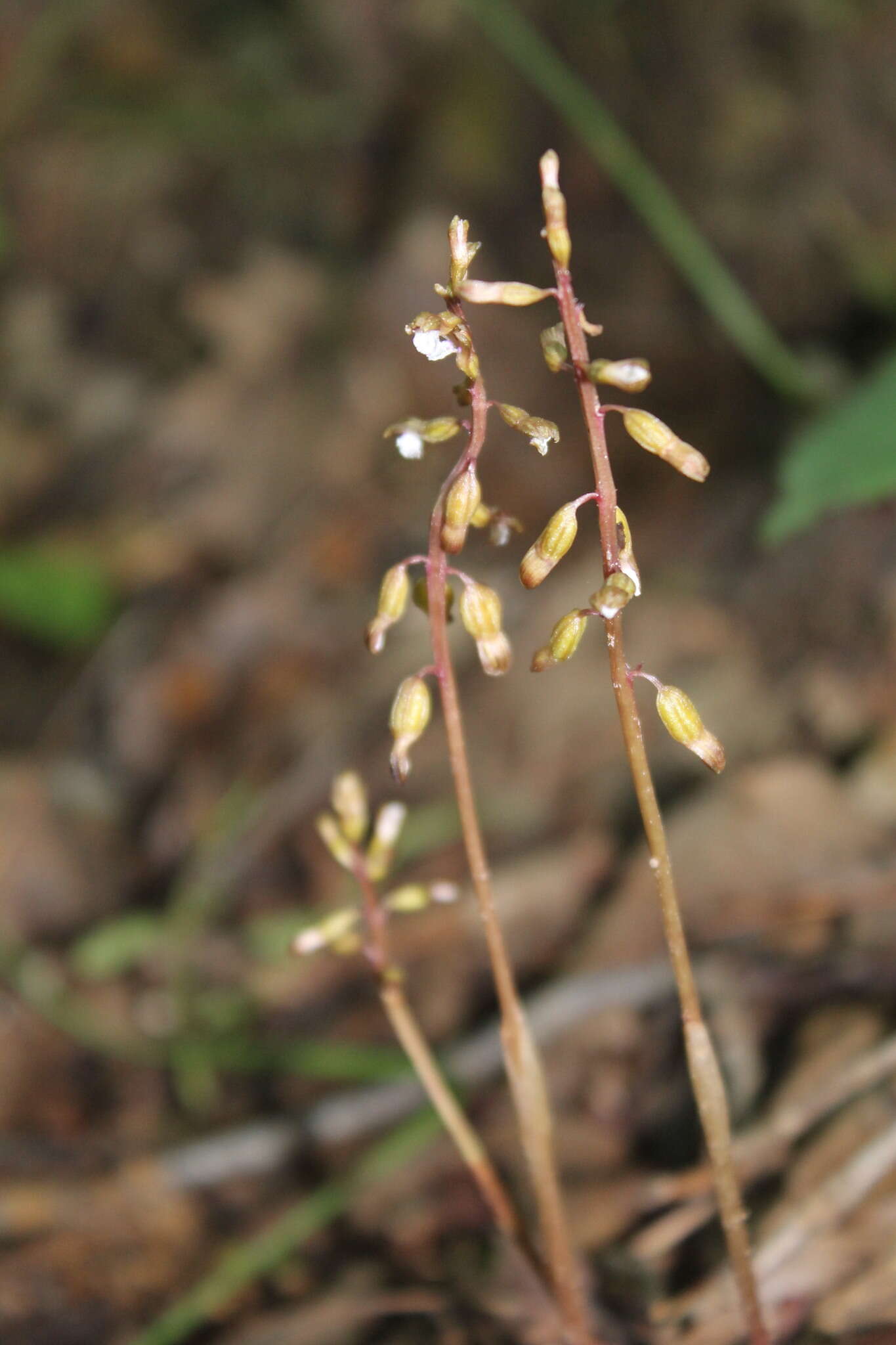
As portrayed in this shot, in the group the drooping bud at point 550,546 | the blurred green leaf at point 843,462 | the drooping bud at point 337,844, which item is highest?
the blurred green leaf at point 843,462

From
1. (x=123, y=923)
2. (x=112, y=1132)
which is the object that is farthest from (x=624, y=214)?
(x=112, y=1132)

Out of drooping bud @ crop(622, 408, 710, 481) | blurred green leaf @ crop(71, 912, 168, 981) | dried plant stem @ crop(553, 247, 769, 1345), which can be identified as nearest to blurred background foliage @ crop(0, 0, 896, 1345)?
blurred green leaf @ crop(71, 912, 168, 981)

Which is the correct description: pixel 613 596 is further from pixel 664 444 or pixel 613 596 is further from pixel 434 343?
pixel 434 343

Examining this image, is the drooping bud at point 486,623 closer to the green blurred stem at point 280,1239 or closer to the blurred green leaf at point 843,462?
the blurred green leaf at point 843,462

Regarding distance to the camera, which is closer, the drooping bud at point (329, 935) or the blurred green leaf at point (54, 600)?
the drooping bud at point (329, 935)

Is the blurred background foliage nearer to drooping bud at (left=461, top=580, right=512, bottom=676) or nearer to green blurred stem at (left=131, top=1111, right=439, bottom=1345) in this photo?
green blurred stem at (left=131, top=1111, right=439, bottom=1345)

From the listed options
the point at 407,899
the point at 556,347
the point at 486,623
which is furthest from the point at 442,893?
the point at 556,347

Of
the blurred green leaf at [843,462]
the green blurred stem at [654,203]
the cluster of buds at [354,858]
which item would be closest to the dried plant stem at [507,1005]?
the cluster of buds at [354,858]
